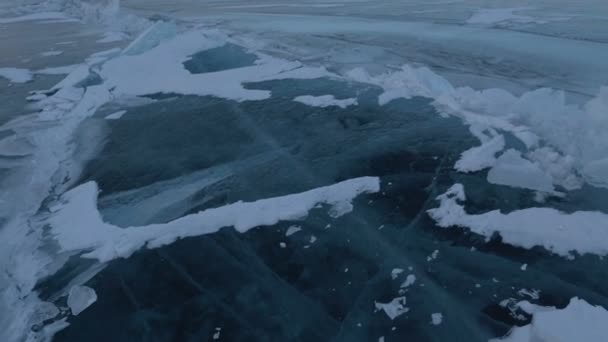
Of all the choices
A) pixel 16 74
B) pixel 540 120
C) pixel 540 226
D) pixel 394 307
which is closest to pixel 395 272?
pixel 394 307

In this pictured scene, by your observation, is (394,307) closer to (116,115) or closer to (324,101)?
(324,101)

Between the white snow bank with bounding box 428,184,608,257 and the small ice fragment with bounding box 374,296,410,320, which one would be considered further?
the white snow bank with bounding box 428,184,608,257

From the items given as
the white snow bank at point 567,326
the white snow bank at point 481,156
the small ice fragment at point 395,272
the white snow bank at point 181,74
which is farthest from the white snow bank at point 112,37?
the white snow bank at point 567,326

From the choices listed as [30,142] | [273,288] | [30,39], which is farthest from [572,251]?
[30,39]

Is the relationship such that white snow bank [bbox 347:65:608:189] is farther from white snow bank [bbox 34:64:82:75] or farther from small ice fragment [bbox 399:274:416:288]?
white snow bank [bbox 34:64:82:75]

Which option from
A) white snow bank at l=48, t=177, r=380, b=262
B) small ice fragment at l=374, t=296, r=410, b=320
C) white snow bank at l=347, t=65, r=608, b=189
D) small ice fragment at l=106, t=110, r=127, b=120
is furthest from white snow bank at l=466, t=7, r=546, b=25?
small ice fragment at l=374, t=296, r=410, b=320

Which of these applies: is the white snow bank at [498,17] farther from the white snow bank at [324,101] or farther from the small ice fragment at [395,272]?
the small ice fragment at [395,272]

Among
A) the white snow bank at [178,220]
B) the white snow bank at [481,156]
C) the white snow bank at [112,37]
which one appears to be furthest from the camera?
the white snow bank at [112,37]
